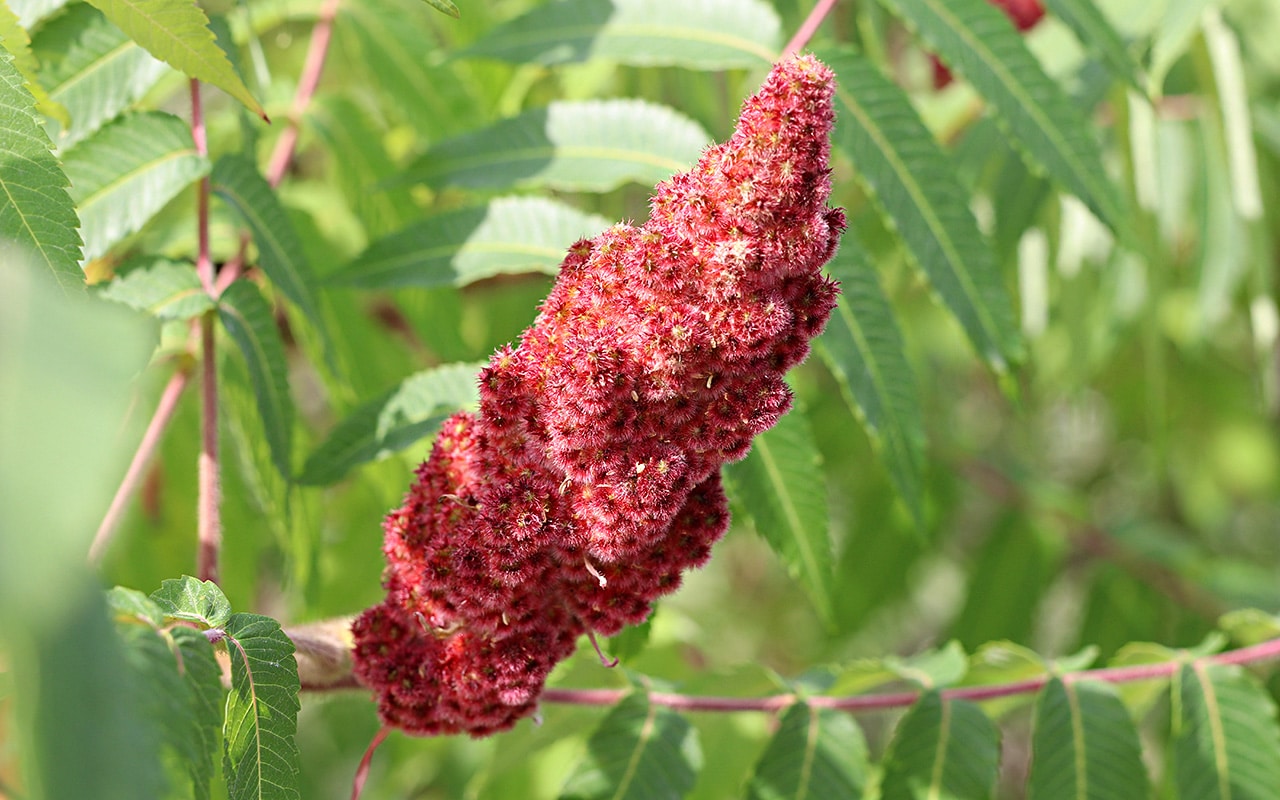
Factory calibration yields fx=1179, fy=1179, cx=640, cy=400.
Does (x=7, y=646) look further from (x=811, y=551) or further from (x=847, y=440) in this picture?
(x=847, y=440)

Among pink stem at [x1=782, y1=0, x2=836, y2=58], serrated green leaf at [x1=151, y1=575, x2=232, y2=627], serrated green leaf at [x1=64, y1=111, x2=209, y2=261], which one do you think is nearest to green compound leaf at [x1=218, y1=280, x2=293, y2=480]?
serrated green leaf at [x1=64, y1=111, x2=209, y2=261]

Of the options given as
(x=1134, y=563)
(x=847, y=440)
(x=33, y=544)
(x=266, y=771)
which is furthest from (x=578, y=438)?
(x=1134, y=563)

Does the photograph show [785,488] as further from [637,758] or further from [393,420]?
[393,420]

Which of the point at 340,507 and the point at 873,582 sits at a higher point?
the point at 340,507

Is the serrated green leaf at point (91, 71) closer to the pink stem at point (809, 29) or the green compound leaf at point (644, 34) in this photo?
the green compound leaf at point (644, 34)

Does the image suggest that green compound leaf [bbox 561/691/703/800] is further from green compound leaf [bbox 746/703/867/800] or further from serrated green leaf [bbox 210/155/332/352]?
serrated green leaf [bbox 210/155/332/352]

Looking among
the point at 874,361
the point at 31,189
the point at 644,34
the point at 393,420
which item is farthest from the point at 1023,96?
the point at 31,189

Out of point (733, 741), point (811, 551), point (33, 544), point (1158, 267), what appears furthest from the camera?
point (1158, 267)
